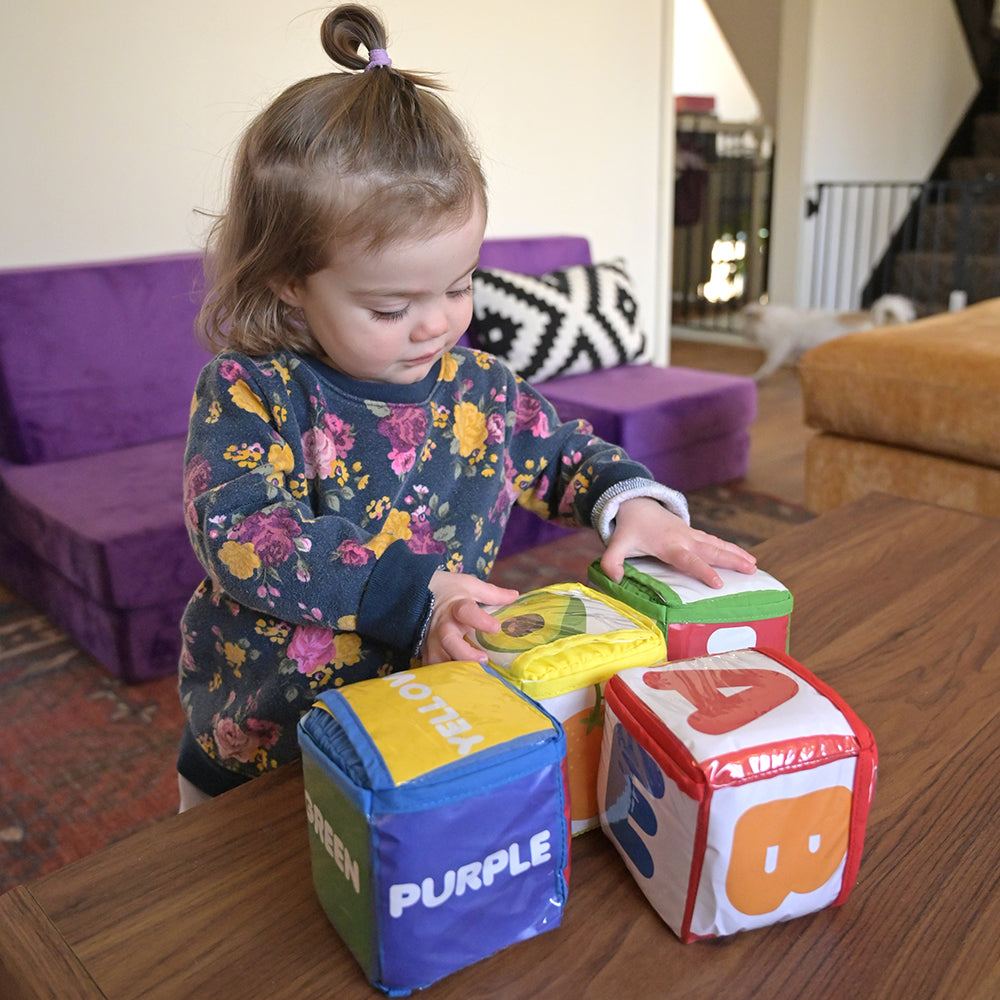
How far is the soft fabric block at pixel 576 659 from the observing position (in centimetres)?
49

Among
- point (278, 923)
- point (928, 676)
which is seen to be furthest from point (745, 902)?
point (928, 676)

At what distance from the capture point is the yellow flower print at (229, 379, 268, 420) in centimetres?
68

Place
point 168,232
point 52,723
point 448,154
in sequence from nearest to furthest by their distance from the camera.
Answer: point 448,154 < point 52,723 < point 168,232

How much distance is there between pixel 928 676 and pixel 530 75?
7.73 feet

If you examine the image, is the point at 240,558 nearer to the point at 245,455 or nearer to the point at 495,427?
the point at 245,455

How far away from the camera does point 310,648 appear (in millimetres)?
707

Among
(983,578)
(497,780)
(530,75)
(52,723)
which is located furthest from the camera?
(530,75)

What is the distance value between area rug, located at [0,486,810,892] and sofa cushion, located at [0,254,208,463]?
14.7 inches

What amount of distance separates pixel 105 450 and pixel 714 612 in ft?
5.32

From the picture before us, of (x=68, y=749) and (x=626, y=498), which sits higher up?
(x=626, y=498)

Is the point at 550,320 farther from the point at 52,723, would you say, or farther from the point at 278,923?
the point at 278,923

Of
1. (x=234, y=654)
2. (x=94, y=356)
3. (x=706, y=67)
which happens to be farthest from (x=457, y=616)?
(x=706, y=67)

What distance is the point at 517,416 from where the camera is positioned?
0.84 meters

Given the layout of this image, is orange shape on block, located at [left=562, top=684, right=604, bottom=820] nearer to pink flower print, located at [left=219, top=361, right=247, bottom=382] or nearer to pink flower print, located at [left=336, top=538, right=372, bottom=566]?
pink flower print, located at [left=336, top=538, right=372, bottom=566]
